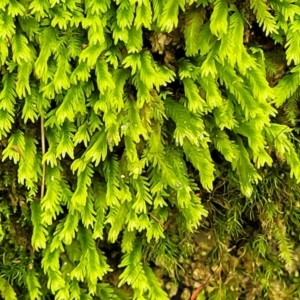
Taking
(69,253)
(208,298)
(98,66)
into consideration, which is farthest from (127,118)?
(208,298)

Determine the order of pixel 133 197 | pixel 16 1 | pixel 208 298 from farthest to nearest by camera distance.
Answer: pixel 208 298
pixel 133 197
pixel 16 1

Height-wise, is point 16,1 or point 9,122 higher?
point 16,1

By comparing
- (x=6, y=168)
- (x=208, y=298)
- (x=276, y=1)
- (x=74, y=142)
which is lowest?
(x=208, y=298)

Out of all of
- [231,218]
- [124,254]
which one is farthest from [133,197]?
[231,218]

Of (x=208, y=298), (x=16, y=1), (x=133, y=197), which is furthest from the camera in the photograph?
(x=208, y=298)

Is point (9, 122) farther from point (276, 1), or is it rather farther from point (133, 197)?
point (276, 1)

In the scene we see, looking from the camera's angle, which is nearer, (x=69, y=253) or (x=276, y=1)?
(x=276, y=1)

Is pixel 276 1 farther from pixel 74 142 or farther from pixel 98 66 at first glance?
pixel 74 142
